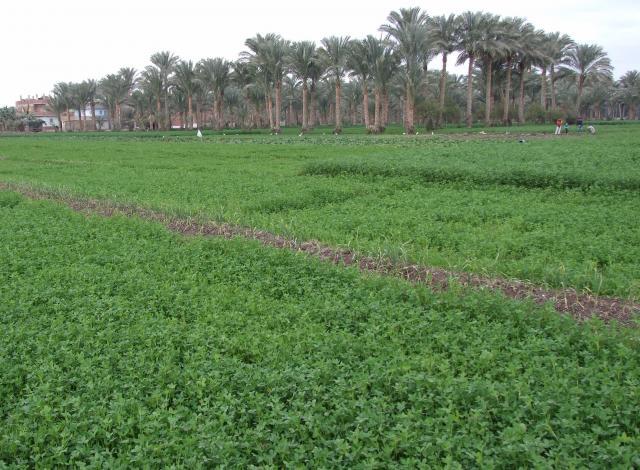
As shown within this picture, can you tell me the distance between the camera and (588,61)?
54.0 meters

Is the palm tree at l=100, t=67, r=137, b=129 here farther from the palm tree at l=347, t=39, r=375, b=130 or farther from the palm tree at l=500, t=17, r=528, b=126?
the palm tree at l=500, t=17, r=528, b=126

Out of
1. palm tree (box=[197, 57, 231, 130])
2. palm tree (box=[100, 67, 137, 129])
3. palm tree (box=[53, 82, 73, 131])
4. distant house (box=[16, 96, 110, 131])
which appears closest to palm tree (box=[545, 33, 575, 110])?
palm tree (box=[197, 57, 231, 130])

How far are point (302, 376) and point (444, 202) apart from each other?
8255 millimetres

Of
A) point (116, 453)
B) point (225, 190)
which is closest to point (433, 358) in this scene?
point (116, 453)

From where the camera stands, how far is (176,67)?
199 feet

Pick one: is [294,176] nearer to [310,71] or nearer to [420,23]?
[420,23]

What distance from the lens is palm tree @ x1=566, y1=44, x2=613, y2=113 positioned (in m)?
53.3

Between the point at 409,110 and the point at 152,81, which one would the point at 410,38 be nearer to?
the point at 409,110

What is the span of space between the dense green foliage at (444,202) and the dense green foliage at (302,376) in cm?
172

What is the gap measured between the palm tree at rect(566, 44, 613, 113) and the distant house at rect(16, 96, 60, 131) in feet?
272

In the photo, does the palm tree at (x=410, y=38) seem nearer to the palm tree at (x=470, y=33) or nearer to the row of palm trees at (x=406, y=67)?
the row of palm trees at (x=406, y=67)

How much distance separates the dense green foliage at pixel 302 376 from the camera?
3.60 meters

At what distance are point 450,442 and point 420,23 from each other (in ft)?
141

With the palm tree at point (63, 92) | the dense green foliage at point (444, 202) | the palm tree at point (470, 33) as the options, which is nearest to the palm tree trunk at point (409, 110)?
the palm tree at point (470, 33)
